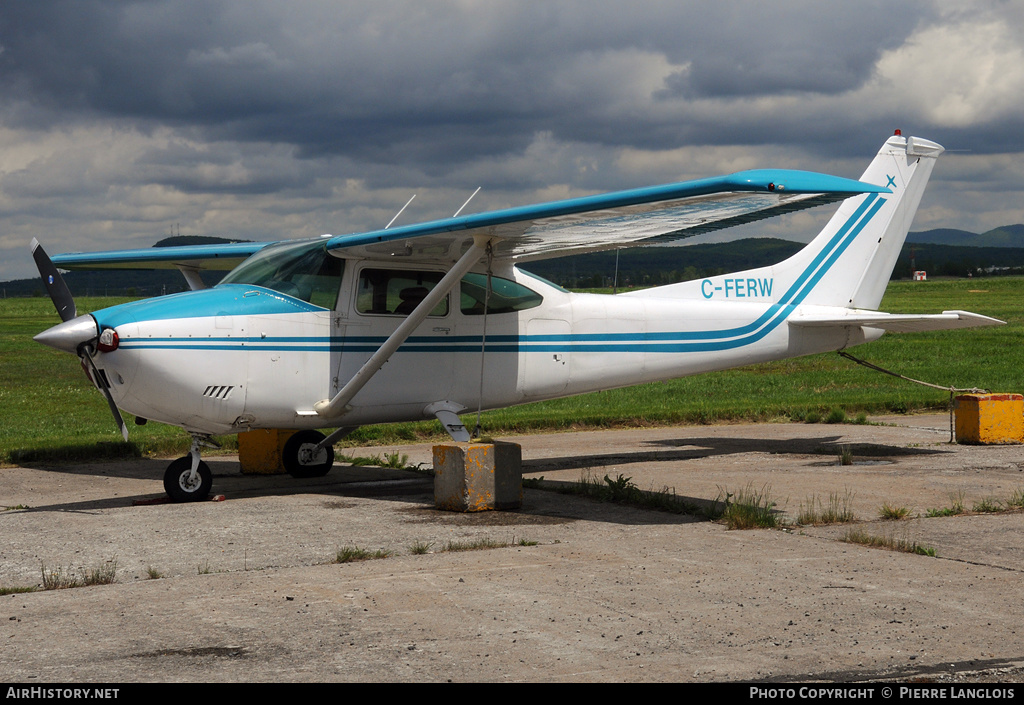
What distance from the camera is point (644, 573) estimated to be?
6762mm

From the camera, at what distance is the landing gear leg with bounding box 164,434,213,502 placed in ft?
33.6

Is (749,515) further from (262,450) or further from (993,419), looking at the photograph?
(993,419)

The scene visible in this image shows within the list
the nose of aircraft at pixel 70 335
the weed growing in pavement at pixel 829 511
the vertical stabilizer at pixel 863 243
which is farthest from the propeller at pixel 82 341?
the vertical stabilizer at pixel 863 243

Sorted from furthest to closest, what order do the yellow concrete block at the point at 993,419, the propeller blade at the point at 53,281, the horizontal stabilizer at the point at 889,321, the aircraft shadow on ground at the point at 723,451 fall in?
1. the yellow concrete block at the point at 993,419
2. the aircraft shadow on ground at the point at 723,451
3. the horizontal stabilizer at the point at 889,321
4. the propeller blade at the point at 53,281

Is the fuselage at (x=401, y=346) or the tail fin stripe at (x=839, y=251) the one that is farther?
the tail fin stripe at (x=839, y=251)

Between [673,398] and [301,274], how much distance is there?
1328 cm

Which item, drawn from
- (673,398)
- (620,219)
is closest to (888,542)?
(620,219)

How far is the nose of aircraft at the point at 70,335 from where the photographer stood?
907cm

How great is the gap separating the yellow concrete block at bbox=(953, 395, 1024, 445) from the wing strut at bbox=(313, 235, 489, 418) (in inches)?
302

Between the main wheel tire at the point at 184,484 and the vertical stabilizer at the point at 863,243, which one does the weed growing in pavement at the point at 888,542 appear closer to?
the main wheel tire at the point at 184,484

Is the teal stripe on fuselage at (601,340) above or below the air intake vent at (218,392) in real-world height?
above

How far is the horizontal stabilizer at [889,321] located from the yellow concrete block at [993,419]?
1.11m

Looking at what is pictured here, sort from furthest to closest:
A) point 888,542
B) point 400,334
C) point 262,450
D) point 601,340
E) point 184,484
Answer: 1. point 262,450
2. point 601,340
3. point 400,334
4. point 184,484
5. point 888,542

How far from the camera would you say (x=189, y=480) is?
10.3 m
